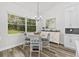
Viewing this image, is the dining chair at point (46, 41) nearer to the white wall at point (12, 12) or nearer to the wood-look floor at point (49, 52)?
the wood-look floor at point (49, 52)

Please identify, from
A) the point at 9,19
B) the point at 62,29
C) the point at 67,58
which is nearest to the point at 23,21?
the point at 9,19

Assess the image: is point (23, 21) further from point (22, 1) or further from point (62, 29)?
point (62, 29)

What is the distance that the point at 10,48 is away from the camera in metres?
3.68

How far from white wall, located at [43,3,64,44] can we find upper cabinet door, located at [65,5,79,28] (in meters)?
0.14

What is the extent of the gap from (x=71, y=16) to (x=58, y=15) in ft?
1.25

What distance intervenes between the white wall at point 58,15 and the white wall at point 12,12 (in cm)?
44

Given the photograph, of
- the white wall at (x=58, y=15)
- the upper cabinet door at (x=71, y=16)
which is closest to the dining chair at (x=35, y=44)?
the white wall at (x=58, y=15)

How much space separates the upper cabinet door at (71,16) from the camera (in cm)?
370

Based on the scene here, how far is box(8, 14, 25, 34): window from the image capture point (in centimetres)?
370

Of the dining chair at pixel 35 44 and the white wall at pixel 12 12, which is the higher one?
the white wall at pixel 12 12

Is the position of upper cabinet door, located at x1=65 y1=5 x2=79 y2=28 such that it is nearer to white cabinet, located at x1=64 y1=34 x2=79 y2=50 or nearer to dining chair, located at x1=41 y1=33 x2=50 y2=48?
white cabinet, located at x1=64 y1=34 x2=79 y2=50

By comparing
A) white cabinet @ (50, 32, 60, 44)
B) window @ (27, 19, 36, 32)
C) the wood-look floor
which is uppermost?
window @ (27, 19, 36, 32)

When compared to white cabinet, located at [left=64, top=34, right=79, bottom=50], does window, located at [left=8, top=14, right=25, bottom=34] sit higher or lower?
higher

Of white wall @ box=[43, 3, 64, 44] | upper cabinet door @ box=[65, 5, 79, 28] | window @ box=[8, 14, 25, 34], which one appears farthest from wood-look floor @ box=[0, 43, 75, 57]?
upper cabinet door @ box=[65, 5, 79, 28]
